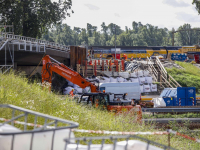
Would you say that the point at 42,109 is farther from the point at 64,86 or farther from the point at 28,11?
the point at 28,11


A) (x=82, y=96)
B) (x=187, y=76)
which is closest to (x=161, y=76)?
(x=187, y=76)

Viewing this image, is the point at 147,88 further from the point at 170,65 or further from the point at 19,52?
the point at 170,65

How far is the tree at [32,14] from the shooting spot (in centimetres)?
3722

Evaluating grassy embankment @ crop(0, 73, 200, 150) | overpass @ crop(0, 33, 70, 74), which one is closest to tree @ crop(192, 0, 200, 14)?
overpass @ crop(0, 33, 70, 74)

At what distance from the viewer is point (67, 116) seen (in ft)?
30.8

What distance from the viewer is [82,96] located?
15469mm

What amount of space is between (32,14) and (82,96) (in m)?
28.3

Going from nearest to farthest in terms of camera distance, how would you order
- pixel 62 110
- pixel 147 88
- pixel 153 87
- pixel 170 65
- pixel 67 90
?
pixel 62 110 < pixel 67 90 < pixel 147 88 < pixel 153 87 < pixel 170 65

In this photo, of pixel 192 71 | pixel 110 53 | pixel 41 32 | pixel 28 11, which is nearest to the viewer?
pixel 28 11

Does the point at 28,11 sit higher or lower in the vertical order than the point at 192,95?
higher

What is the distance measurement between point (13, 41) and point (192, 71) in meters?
32.3

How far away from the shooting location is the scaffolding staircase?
36662 mm

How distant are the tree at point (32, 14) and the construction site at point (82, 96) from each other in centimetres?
734

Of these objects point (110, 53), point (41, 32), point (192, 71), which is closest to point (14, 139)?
point (41, 32)
